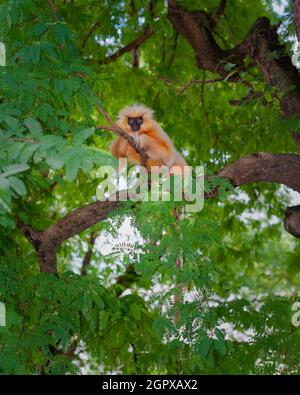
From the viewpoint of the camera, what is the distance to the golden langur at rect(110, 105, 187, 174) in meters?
7.24

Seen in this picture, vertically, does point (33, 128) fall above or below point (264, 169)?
below

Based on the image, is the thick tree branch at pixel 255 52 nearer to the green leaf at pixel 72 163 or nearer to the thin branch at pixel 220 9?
the thin branch at pixel 220 9

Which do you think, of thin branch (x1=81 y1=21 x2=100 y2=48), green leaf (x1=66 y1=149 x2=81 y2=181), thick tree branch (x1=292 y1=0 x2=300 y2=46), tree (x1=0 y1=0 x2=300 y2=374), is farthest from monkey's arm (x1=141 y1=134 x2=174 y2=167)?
green leaf (x1=66 y1=149 x2=81 y2=181)

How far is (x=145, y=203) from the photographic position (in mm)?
5176

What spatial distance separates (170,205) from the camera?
5102mm

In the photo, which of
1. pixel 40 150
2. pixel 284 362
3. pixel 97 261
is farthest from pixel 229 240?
pixel 40 150

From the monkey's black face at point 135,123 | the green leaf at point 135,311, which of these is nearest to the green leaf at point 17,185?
the green leaf at point 135,311

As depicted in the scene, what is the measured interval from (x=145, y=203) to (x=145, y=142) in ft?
7.41

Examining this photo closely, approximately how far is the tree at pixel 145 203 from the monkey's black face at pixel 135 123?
0.36 m

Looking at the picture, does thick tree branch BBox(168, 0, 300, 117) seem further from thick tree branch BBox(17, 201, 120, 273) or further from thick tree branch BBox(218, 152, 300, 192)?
thick tree branch BBox(17, 201, 120, 273)

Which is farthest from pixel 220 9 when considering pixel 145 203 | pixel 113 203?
pixel 145 203

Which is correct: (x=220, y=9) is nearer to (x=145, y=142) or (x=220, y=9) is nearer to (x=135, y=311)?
(x=145, y=142)

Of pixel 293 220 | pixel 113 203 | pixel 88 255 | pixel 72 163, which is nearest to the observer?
pixel 72 163

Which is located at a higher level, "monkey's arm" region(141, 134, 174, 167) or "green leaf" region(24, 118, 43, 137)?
"monkey's arm" region(141, 134, 174, 167)
